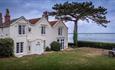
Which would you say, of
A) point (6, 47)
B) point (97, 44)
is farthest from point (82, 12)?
point (6, 47)

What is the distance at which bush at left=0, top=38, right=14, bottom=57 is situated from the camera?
113ft

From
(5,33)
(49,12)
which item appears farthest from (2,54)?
(49,12)

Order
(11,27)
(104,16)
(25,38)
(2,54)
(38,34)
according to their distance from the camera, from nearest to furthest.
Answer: (2,54) → (11,27) → (25,38) → (38,34) → (104,16)

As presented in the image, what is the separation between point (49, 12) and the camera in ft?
168

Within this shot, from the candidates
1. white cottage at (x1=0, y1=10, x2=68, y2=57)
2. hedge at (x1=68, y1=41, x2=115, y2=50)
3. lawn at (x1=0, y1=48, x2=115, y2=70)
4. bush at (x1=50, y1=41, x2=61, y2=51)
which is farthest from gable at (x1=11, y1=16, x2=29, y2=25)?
hedge at (x1=68, y1=41, x2=115, y2=50)

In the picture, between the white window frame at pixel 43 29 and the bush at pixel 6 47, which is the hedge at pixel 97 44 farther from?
the bush at pixel 6 47

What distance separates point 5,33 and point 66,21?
61.3 feet

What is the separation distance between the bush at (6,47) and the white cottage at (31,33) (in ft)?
5.83

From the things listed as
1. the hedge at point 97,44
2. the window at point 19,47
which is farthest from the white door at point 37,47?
the hedge at point 97,44

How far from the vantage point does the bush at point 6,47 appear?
34.5 m

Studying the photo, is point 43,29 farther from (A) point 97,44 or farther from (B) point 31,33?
(A) point 97,44

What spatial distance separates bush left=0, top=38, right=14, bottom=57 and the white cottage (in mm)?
1776

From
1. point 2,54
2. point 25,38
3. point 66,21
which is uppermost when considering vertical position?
point 66,21

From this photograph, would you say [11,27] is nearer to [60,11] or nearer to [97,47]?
[60,11]
